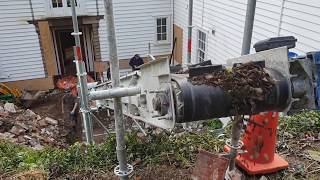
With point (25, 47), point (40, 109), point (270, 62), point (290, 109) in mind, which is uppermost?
point (270, 62)

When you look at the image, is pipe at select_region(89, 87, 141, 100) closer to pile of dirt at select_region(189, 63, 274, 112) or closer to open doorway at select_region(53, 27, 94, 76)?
pile of dirt at select_region(189, 63, 274, 112)

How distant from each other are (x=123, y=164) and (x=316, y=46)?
4959 mm

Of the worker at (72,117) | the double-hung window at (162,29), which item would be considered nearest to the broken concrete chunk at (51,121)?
the worker at (72,117)

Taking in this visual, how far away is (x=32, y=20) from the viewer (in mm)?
12406

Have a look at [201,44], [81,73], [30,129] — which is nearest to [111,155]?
[81,73]

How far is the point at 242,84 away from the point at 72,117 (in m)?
9.27

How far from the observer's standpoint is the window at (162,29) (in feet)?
46.6

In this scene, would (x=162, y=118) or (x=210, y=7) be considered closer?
(x=162, y=118)

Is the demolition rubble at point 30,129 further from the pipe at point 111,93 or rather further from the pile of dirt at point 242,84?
the pile of dirt at point 242,84

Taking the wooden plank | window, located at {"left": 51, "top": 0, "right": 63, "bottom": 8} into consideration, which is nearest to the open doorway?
the wooden plank

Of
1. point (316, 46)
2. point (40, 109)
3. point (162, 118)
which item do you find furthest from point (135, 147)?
point (40, 109)

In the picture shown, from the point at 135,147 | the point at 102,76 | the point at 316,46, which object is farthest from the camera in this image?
the point at 102,76

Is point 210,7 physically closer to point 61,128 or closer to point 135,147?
point 61,128

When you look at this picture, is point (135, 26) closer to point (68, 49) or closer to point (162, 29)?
point (162, 29)
